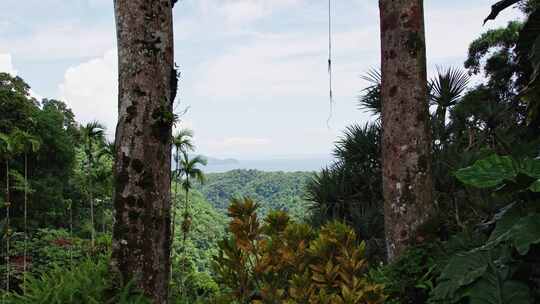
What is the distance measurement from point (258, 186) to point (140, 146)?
63942 millimetres

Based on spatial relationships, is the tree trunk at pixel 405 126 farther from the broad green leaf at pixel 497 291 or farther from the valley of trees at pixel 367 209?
the broad green leaf at pixel 497 291

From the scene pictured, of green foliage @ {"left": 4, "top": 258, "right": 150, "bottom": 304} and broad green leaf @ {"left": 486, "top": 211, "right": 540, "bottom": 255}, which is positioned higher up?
→ broad green leaf @ {"left": 486, "top": 211, "right": 540, "bottom": 255}

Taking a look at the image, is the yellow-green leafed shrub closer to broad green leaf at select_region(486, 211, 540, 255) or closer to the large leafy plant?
the large leafy plant

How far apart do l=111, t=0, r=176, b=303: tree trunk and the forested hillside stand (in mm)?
44824

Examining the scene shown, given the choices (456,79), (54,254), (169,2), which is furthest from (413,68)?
(54,254)

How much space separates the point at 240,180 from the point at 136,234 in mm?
72453

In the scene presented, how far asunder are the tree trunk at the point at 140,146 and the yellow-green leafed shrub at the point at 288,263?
1469mm

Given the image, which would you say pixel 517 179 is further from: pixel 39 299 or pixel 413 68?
pixel 39 299

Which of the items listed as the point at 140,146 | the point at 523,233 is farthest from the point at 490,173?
the point at 140,146

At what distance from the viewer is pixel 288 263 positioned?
274cm

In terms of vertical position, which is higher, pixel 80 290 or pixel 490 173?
pixel 490 173

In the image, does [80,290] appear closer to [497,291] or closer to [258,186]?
[497,291]

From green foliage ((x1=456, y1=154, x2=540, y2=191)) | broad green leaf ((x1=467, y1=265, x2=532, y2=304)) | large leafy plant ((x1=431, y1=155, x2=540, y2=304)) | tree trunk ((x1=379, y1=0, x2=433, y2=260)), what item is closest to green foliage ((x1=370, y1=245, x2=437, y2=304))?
tree trunk ((x1=379, y1=0, x2=433, y2=260))

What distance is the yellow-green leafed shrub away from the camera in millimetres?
2467
